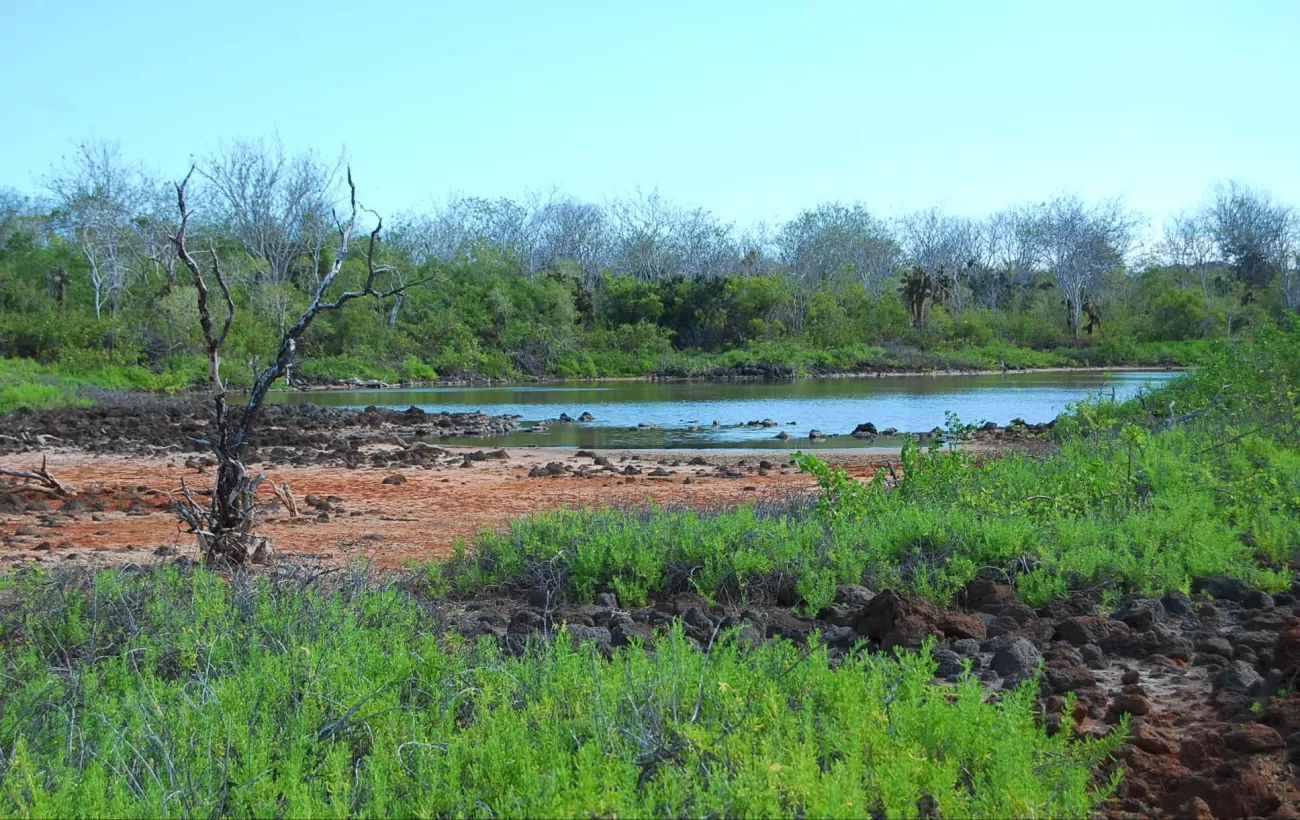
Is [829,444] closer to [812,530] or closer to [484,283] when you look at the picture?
[812,530]

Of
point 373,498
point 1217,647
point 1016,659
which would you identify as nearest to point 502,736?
A: point 1016,659

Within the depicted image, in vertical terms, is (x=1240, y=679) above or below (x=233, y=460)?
below

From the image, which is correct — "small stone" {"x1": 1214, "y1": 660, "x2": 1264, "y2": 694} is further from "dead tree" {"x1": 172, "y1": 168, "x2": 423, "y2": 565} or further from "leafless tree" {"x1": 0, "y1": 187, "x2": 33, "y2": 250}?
"leafless tree" {"x1": 0, "y1": 187, "x2": 33, "y2": 250}

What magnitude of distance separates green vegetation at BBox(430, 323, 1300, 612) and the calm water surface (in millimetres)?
8107

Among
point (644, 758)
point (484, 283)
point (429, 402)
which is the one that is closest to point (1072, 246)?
point (484, 283)

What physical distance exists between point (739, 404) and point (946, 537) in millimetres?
30558

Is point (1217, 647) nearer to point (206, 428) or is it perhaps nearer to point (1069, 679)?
point (1069, 679)

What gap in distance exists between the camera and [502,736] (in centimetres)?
401

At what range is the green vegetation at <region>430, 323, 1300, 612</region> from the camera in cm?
700

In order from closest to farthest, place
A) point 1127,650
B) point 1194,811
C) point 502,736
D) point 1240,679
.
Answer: point 1194,811
point 502,736
point 1240,679
point 1127,650

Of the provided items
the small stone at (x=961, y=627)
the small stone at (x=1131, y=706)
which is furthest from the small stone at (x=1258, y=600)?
the small stone at (x=1131, y=706)

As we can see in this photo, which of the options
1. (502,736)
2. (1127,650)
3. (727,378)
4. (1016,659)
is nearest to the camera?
(502,736)

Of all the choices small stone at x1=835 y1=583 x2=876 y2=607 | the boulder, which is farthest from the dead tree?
the boulder

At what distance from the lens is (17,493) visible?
12633mm
